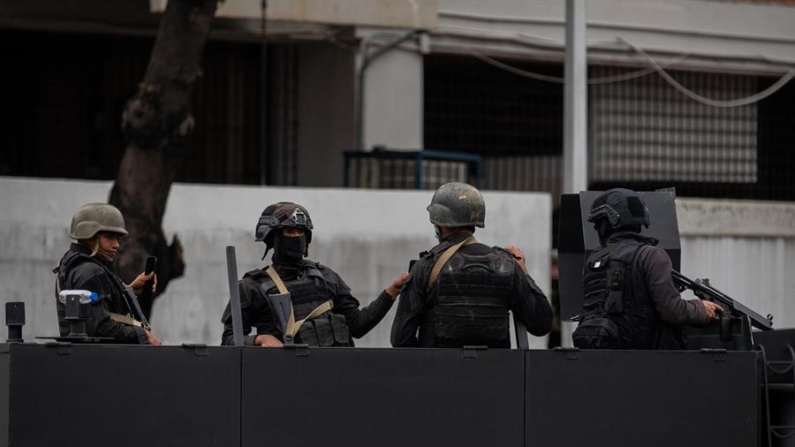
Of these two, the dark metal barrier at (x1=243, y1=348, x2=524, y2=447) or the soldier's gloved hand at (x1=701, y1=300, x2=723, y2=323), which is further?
the soldier's gloved hand at (x1=701, y1=300, x2=723, y2=323)

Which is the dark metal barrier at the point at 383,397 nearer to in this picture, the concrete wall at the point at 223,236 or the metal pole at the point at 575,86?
the concrete wall at the point at 223,236

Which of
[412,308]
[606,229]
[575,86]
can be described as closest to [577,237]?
[606,229]

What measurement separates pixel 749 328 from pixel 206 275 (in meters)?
7.77

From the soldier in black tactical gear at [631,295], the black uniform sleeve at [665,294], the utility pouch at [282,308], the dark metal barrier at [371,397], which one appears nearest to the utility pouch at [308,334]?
the utility pouch at [282,308]

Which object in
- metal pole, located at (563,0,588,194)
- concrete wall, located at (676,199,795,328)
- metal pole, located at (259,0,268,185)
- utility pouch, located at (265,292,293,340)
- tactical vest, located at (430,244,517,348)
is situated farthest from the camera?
metal pole, located at (259,0,268,185)

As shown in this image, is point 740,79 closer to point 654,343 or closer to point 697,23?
point 697,23

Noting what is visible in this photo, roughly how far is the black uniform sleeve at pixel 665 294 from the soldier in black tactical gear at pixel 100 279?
2481mm

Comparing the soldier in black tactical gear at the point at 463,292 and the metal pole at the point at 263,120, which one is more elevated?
the metal pole at the point at 263,120

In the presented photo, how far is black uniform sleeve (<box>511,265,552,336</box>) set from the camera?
7512mm

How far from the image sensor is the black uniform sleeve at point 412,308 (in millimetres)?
7484

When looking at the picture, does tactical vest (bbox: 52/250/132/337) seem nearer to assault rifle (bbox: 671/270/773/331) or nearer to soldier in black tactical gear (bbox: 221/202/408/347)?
soldier in black tactical gear (bbox: 221/202/408/347)

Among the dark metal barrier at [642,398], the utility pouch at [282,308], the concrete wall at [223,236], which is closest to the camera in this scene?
the dark metal barrier at [642,398]

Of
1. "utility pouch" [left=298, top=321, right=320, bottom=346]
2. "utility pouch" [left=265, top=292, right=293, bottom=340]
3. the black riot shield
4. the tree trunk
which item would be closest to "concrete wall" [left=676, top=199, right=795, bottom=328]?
the tree trunk

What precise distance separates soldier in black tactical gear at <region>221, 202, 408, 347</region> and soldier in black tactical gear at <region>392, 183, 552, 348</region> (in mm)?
303
